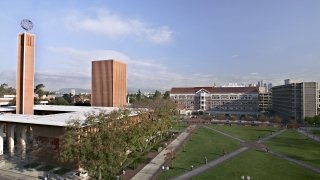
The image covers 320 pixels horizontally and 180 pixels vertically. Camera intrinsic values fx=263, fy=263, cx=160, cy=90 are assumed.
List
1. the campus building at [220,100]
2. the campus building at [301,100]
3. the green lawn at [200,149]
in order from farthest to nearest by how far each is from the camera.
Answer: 1. the campus building at [220,100]
2. the campus building at [301,100]
3. the green lawn at [200,149]

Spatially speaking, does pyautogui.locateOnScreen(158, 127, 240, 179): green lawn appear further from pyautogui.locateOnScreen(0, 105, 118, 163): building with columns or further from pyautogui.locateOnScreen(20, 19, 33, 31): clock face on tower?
pyautogui.locateOnScreen(20, 19, 33, 31): clock face on tower

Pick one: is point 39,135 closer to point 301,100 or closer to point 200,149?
point 200,149

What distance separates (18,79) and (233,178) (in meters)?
52.6

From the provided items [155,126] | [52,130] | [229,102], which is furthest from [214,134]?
[229,102]

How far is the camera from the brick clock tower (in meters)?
61.8

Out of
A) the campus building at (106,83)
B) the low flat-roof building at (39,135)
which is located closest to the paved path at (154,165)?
the low flat-roof building at (39,135)

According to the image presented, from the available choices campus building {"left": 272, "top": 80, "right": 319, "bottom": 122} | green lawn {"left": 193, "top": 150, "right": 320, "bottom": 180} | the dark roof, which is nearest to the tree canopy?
green lawn {"left": 193, "top": 150, "right": 320, "bottom": 180}

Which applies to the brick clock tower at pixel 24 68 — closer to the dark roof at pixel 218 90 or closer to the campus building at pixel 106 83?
the campus building at pixel 106 83

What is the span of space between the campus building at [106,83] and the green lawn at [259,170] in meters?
52.9

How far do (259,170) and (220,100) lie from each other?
109m

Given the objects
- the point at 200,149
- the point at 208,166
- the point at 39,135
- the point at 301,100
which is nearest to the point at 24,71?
the point at 39,135

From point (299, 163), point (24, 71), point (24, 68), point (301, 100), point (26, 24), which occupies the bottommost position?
point (299, 163)

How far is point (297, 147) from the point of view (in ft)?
216

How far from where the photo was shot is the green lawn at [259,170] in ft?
141
